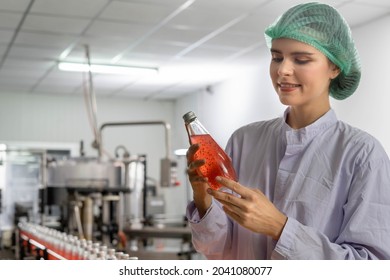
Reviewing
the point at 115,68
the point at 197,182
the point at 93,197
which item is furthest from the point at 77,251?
the point at 93,197

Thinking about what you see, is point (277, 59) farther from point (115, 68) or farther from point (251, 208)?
point (115, 68)

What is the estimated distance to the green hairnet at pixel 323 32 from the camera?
0.80 meters

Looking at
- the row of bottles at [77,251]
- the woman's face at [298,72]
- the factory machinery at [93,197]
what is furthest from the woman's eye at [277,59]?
the factory machinery at [93,197]

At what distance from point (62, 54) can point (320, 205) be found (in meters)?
1.15

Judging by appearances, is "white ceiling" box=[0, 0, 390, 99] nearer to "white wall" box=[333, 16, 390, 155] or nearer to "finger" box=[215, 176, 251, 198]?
"white wall" box=[333, 16, 390, 155]

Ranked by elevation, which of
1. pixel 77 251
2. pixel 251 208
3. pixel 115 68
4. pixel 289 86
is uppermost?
pixel 115 68

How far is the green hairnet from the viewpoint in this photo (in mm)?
795

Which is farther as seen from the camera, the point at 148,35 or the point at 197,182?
the point at 148,35

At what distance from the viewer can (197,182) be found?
78 centimetres

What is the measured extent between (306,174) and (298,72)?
150 millimetres

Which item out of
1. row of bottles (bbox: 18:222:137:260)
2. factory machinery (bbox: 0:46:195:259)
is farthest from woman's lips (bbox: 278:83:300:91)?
factory machinery (bbox: 0:46:195:259)

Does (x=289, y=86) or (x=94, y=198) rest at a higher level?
(x=289, y=86)

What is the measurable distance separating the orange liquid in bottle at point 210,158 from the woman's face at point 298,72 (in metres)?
0.11

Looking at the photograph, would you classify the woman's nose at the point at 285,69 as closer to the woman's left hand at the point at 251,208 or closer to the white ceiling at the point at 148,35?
the woman's left hand at the point at 251,208
